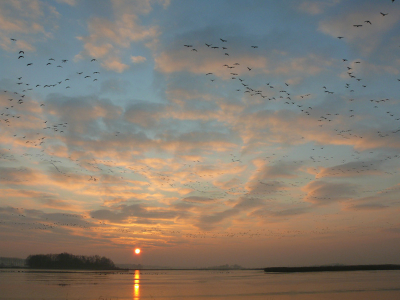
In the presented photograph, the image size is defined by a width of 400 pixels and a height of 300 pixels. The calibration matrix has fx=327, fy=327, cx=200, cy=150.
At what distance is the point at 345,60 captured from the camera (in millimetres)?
→ 34875

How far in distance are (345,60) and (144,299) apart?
37336 mm

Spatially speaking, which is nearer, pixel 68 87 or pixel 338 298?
pixel 68 87

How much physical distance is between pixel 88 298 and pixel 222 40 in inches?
1360

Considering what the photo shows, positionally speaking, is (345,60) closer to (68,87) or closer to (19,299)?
(68,87)

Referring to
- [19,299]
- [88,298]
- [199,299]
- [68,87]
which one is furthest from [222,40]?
[19,299]

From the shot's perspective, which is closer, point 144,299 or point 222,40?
point 222,40

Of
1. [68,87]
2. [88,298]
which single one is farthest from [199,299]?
[68,87]

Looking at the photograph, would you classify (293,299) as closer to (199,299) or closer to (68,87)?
(199,299)

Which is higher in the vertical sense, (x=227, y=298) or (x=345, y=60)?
(x=345, y=60)

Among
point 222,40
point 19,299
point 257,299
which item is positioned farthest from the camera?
point 257,299

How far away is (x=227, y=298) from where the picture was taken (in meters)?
43.9

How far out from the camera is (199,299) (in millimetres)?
42188

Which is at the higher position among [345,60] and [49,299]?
[345,60]

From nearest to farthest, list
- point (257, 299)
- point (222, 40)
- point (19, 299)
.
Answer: point (222, 40) → point (19, 299) → point (257, 299)
